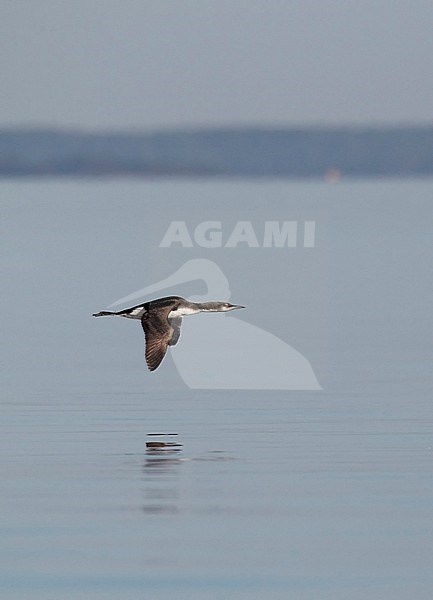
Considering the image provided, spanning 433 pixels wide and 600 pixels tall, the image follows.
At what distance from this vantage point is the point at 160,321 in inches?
734

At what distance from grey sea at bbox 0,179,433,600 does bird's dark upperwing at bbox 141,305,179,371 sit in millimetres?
524

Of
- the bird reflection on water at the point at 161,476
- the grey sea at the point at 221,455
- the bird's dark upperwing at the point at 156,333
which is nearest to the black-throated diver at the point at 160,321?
the bird's dark upperwing at the point at 156,333

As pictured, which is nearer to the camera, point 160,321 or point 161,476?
point 161,476

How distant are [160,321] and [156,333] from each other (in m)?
0.30

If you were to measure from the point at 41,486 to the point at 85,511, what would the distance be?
36.7 inches

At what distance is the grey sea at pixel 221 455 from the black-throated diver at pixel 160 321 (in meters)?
0.55

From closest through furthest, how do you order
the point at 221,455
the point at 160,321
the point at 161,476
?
1. the point at 161,476
2. the point at 221,455
3. the point at 160,321

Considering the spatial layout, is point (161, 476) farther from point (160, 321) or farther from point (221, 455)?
point (160, 321)

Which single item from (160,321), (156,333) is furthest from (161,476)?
(160,321)

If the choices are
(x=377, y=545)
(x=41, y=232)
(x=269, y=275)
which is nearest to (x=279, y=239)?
(x=41, y=232)

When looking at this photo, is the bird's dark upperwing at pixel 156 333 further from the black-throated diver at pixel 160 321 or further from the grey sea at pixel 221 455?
the grey sea at pixel 221 455

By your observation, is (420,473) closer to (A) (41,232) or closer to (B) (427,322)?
(B) (427,322)

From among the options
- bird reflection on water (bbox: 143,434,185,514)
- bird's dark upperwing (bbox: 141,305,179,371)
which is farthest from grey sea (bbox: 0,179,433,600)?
bird's dark upperwing (bbox: 141,305,179,371)

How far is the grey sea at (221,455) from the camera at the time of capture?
12.8 m
